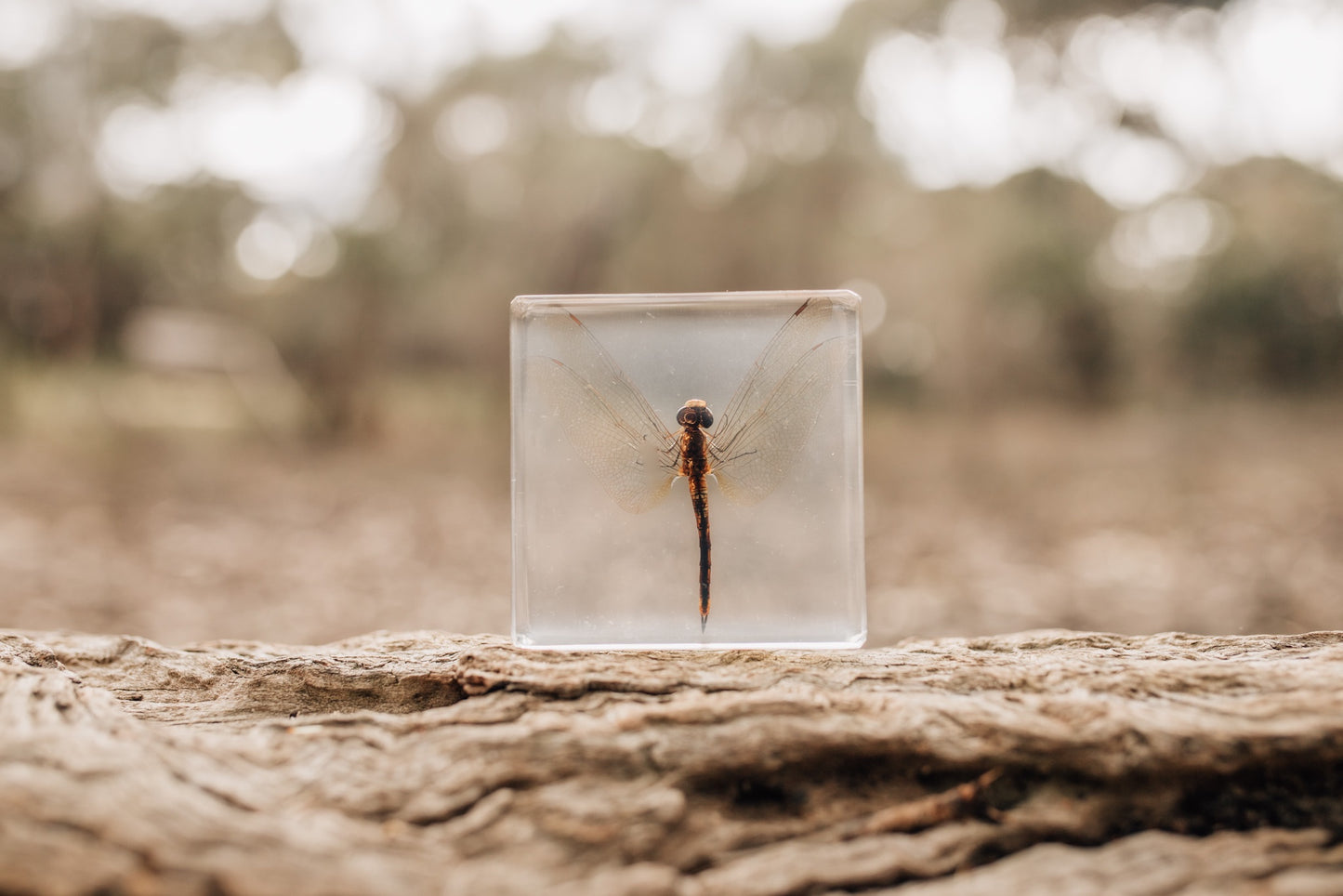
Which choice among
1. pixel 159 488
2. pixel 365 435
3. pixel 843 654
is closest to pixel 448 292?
pixel 365 435

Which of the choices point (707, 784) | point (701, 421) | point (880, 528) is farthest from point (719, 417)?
point (880, 528)

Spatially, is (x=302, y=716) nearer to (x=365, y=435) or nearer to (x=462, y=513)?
(x=462, y=513)

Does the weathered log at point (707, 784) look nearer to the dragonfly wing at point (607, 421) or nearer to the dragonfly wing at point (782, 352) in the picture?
the dragonfly wing at point (607, 421)

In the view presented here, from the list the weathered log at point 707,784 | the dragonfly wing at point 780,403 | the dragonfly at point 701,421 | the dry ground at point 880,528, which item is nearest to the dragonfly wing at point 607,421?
the dragonfly at point 701,421

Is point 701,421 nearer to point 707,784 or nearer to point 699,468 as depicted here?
point 699,468

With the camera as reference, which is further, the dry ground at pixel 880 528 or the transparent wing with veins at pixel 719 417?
the dry ground at pixel 880 528

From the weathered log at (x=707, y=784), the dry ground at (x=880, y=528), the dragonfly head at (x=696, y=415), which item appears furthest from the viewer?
the dry ground at (x=880, y=528)
